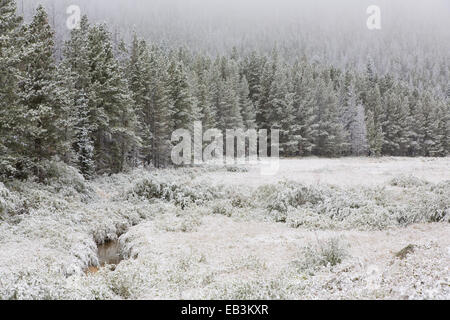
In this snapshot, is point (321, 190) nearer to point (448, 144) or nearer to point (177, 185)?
point (177, 185)

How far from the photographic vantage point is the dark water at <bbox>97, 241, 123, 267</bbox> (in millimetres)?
12820

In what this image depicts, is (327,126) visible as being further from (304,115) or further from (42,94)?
(42,94)

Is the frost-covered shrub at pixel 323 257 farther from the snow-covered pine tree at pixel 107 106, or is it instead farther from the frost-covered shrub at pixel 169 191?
the snow-covered pine tree at pixel 107 106

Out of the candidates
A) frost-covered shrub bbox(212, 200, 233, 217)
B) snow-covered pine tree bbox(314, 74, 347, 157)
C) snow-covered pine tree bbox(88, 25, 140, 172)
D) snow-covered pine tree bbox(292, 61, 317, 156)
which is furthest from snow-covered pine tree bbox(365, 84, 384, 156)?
frost-covered shrub bbox(212, 200, 233, 217)

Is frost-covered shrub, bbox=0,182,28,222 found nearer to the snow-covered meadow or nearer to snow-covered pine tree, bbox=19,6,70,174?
the snow-covered meadow

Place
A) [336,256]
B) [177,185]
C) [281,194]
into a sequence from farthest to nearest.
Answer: [177,185], [281,194], [336,256]

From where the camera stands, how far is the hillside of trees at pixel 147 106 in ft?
59.0

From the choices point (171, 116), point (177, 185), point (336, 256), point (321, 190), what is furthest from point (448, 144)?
point (336, 256)

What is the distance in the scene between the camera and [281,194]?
744 inches

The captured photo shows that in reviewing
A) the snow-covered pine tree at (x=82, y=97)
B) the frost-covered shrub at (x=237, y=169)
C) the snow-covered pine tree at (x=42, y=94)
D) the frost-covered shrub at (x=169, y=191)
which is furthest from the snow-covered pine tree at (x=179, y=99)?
the snow-covered pine tree at (x=42, y=94)
